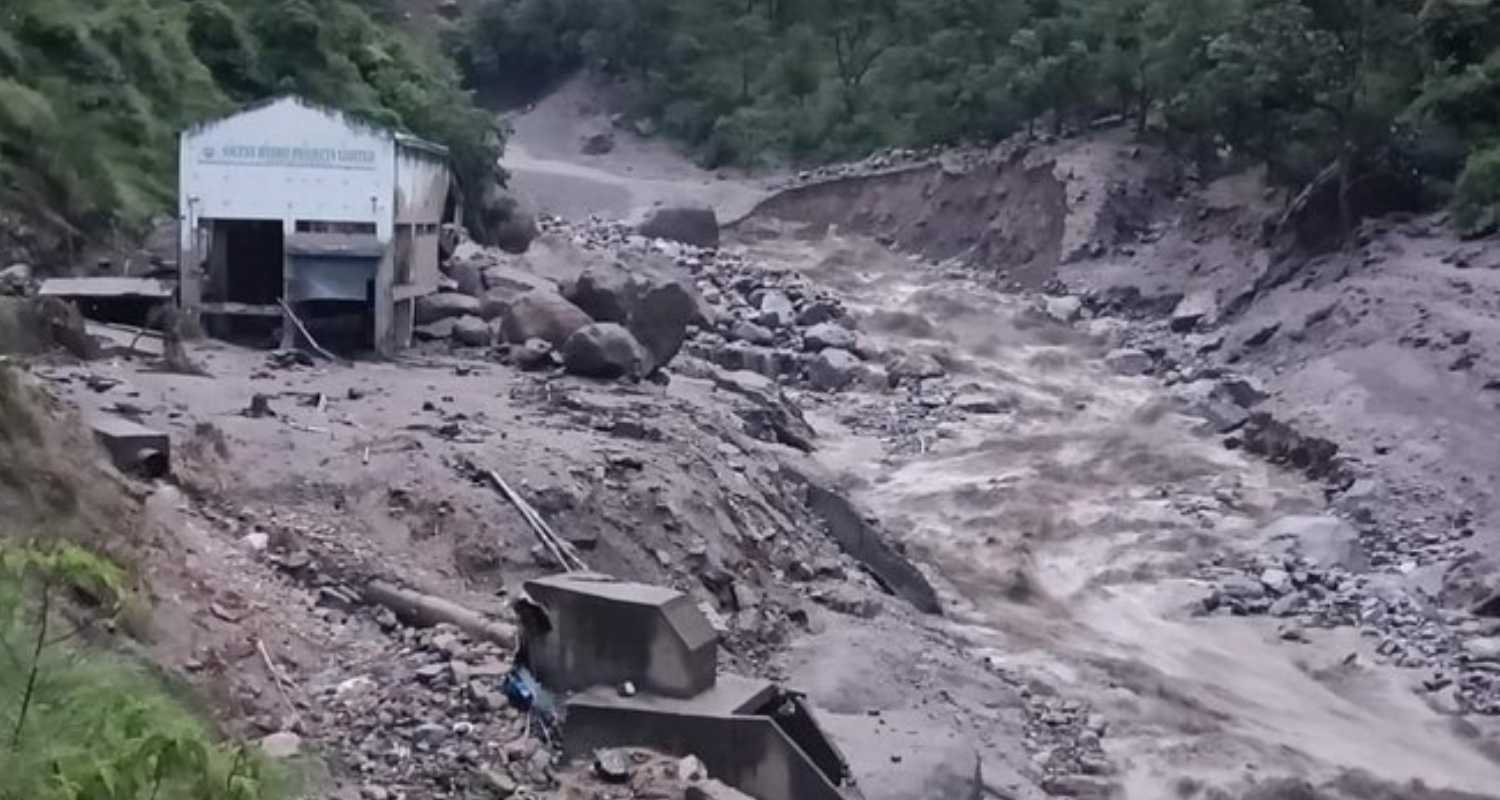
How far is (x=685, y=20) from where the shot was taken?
6022 centimetres

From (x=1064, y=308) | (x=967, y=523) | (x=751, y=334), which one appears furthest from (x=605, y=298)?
(x=1064, y=308)

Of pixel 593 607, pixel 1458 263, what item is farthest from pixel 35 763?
pixel 1458 263

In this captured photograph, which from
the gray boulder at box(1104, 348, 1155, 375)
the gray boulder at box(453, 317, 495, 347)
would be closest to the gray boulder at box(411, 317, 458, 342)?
the gray boulder at box(453, 317, 495, 347)

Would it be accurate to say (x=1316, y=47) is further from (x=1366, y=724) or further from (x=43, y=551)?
(x=43, y=551)

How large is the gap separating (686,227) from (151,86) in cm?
1499

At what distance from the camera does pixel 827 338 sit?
30547 millimetres

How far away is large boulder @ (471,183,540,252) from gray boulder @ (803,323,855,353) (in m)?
5.67

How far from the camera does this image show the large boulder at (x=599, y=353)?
19922 mm

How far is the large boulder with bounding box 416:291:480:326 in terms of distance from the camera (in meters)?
22.0

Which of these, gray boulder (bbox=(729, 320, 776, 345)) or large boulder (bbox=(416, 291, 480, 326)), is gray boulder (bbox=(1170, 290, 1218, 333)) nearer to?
gray boulder (bbox=(729, 320, 776, 345))

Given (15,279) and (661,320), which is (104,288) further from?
(661,320)

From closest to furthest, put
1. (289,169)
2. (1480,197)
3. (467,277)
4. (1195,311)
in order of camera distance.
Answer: (289,169) < (467,277) < (1480,197) < (1195,311)

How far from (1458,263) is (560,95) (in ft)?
129

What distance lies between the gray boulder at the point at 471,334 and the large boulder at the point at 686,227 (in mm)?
18697
